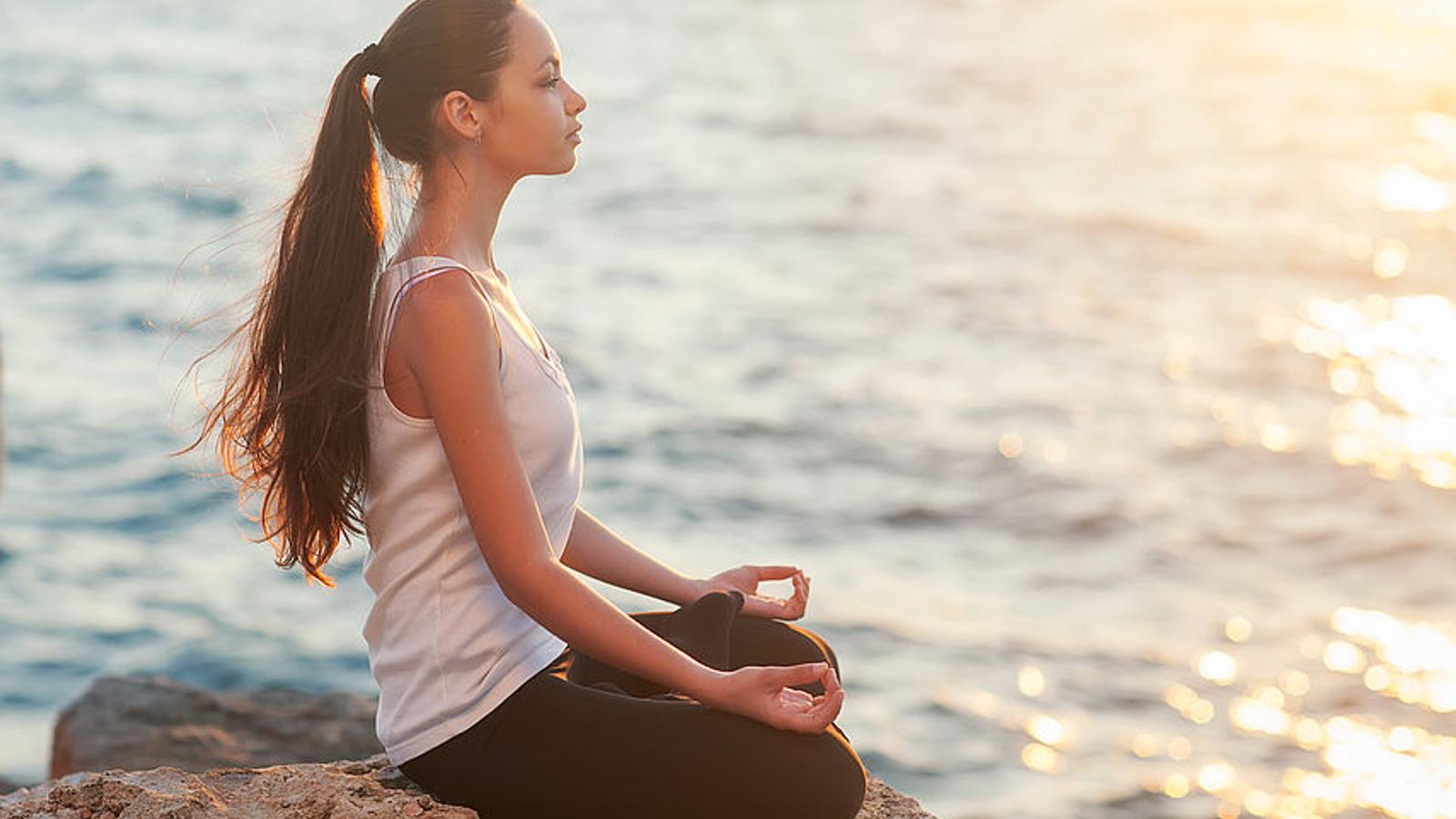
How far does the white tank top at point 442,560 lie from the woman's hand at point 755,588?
0.46 metres

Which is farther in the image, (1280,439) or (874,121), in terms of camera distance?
(874,121)

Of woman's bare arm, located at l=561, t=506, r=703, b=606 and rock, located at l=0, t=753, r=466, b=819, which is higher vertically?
woman's bare arm, located at l=561, t=506, r=703, b=606

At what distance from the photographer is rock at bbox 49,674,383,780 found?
195 inches

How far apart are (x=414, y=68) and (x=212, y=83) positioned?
15.9 metres

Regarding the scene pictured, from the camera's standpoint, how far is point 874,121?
17.6m

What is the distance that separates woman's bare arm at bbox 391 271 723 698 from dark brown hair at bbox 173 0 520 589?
12cm

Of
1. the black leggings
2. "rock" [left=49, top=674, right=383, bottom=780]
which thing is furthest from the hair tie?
"rock" [left=49, top=674, right=383, bottom=780]

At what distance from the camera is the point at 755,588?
339 centimetres

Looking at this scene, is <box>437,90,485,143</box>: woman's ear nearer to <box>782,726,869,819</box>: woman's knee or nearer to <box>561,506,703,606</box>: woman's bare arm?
<box>561,506,703,606</box>: woman's bare arm

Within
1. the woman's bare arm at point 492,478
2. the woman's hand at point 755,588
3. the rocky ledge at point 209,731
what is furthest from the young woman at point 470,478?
the rocky ledge at point 209,731

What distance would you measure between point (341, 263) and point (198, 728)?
269 cm

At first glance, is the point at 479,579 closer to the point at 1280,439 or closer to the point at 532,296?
the point at 1280,439

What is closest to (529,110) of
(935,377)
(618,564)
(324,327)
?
(324,327)

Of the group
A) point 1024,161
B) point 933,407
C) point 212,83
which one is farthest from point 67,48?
point 933,407
